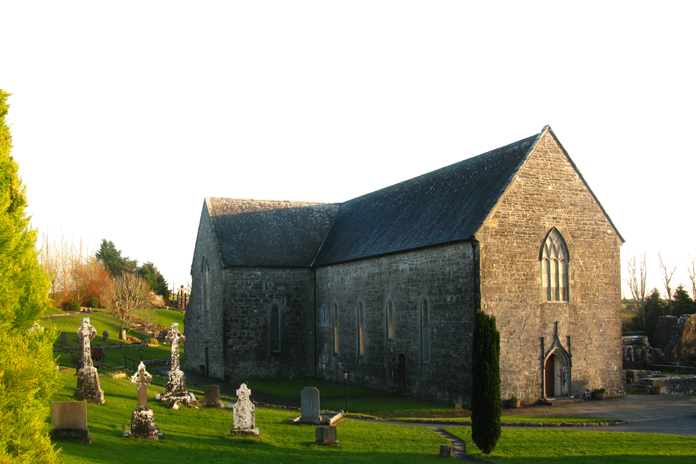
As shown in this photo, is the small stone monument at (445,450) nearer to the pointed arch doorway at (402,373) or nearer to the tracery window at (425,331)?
the tracery window at (425,331)

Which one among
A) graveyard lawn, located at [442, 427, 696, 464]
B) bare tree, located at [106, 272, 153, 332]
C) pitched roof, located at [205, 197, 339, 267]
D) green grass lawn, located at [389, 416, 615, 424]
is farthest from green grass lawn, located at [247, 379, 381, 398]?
bare tree, located at [106, 272, 153, 332]

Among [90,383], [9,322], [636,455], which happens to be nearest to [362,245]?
[90,383]

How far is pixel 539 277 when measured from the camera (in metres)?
24.9

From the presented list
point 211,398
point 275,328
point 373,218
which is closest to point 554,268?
point 373,218

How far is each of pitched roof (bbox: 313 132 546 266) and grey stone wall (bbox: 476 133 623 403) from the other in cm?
92

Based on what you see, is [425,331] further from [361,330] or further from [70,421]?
[70,421]

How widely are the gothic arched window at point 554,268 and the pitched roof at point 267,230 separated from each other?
17060 millimetres

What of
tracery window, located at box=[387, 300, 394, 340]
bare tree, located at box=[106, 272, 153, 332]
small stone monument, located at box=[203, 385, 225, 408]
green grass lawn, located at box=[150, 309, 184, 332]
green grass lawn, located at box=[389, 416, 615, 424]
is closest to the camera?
green grass lawn, located at box=[389, 416, 615, 424]

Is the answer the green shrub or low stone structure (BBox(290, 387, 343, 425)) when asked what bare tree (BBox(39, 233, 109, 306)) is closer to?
the green shrub

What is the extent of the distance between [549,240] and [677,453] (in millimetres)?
11302

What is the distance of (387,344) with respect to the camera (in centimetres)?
2914

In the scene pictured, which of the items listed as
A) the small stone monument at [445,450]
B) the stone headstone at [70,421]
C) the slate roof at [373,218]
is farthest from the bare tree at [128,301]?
the small stone monument at [445,450]

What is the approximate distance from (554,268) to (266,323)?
18701mm

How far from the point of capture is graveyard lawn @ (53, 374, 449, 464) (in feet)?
46.5
